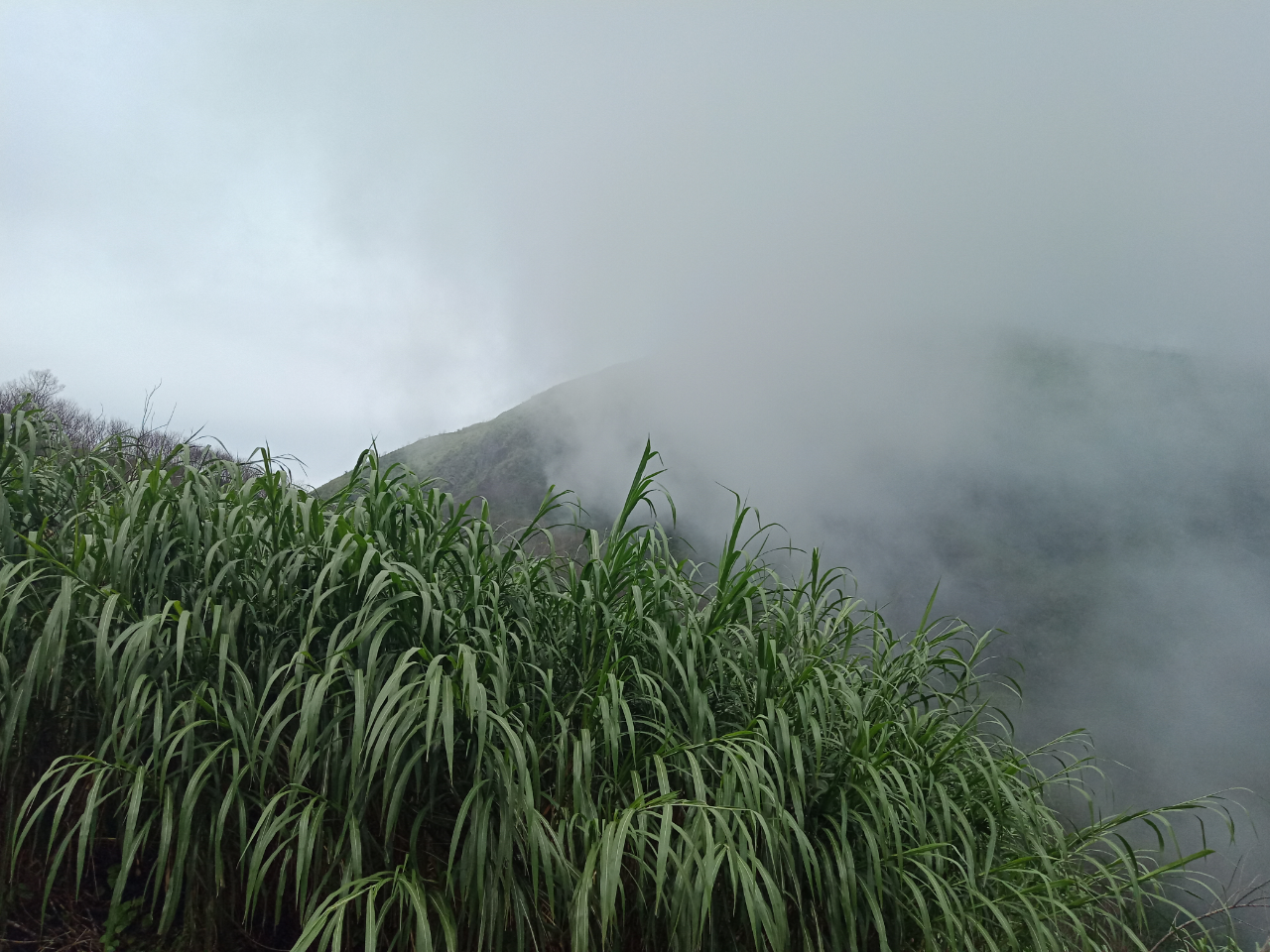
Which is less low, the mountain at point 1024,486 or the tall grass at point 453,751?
the mountain at point 1024,486

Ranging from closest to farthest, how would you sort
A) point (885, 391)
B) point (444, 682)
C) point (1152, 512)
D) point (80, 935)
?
point (444, 682)
point (80, 935)
point (1152, 512)
point (885, 391)

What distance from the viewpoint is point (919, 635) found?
2.77m

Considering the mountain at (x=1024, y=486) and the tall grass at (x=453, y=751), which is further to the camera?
the mountain at (x=1024, y=486)

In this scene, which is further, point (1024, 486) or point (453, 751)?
point (1024, 486)

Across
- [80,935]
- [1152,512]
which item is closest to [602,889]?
[80,935]

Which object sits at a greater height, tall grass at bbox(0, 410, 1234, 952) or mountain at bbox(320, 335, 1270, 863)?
mountain at bbox(320, 335, 1270, 863)

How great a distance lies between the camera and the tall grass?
5.81 feet

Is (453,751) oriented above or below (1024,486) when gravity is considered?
below

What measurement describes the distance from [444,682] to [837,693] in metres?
1.19

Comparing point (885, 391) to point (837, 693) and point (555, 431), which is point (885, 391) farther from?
point (837, 693)

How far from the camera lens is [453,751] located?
191 cm

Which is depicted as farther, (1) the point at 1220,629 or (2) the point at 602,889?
(1) the point at 1220,629

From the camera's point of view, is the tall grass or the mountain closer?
the tall grass

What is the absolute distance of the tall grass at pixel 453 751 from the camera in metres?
1.77
